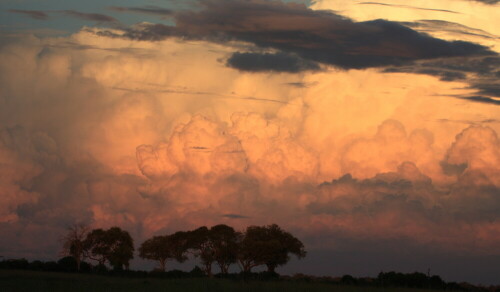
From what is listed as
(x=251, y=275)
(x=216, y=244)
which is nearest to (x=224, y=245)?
(x=216, y=244)

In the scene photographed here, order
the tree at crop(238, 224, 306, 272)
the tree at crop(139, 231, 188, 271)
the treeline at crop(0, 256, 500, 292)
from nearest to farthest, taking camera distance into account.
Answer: the treeline at crop(0, 256, 500, 292) < the tree at crop(238, 224, 306, 272) < the tree at crop(139, 231, 188, 271)

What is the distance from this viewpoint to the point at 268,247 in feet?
415

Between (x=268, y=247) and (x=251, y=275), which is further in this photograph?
(x=268, y=247)

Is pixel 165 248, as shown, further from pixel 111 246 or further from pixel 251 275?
pixel 251 275

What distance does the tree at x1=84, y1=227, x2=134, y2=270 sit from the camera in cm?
13462

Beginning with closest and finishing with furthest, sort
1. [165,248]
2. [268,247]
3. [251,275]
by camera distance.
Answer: [251,275] → [268,247] → [165,248]

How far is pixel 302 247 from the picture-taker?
13450 cm

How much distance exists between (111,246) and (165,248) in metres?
11.4

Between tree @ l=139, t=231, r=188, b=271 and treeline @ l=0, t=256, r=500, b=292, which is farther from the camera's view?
tree @ l=139, t=231, r=188, b=271

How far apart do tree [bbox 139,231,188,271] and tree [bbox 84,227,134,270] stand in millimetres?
5607

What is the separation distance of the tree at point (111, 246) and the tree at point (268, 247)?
21.9 metres

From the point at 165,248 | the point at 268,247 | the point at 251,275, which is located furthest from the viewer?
the point at 165,248

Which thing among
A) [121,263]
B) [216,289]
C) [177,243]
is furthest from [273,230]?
[216,289]

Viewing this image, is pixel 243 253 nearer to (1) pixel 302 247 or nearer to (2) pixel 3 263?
(1) pixel 302 247
